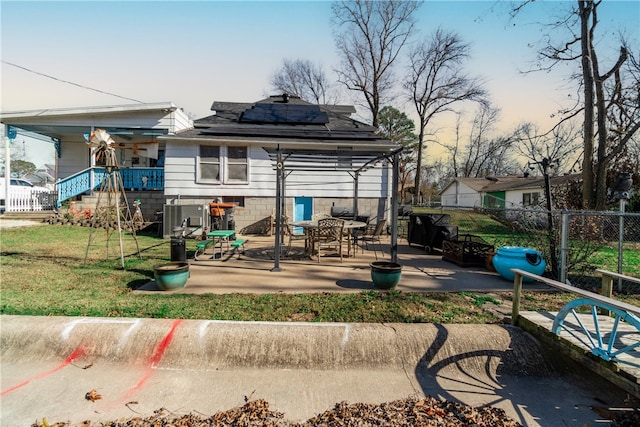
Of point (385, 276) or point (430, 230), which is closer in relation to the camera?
point (385, 276)

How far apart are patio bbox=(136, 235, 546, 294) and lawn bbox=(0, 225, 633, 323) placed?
1.38ft

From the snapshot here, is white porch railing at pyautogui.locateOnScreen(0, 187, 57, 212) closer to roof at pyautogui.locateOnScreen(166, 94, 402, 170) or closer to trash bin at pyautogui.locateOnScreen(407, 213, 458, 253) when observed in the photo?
roof at pyautogui.locateOnScreen(166, 94, 402, 170)

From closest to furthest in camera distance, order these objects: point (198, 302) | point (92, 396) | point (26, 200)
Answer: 1. point (92, 396)
2. point (198, 302)
3. point (26, 200)

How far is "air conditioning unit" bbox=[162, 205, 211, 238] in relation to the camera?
11062mm

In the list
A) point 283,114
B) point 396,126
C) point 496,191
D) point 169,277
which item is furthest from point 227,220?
point 496,191

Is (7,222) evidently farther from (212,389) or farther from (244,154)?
(212,389)

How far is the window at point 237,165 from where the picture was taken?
12.7 metres

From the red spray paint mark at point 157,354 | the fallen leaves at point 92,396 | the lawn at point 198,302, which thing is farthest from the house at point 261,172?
the fallen leaves at point 92,396

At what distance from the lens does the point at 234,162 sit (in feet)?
41.8

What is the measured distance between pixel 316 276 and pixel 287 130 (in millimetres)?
8099

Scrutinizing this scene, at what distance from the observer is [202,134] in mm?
12344

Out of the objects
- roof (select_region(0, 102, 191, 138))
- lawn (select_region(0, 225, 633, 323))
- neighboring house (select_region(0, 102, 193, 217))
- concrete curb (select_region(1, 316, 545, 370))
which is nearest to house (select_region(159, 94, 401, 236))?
neighboring house (select_region(0, 102, 193, 217))

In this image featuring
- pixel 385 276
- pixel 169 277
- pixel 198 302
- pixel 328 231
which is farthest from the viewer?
pixel 328 231

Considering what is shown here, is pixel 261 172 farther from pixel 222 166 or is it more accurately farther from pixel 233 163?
pixel 222 166
